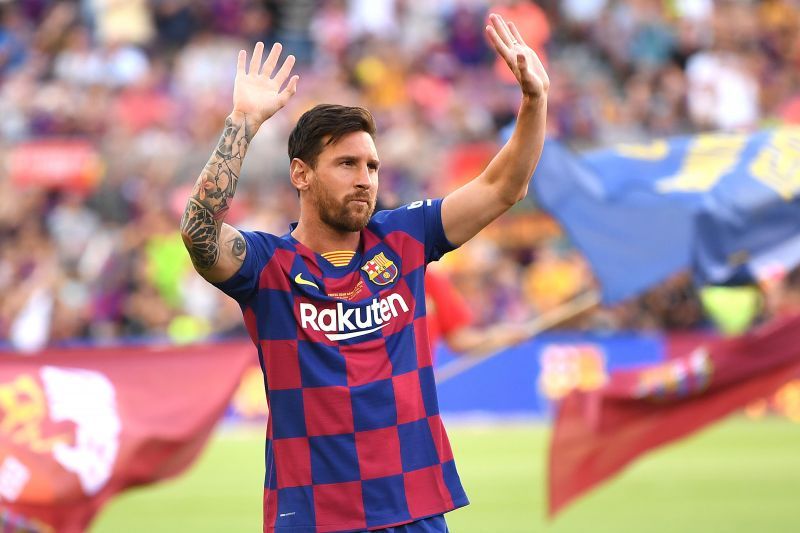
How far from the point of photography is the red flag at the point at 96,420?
8.17 metres

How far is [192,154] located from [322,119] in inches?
660

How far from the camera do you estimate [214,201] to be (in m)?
5.20

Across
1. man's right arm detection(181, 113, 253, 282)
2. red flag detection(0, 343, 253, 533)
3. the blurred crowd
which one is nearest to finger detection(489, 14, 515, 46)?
man's right arm detection(181, 113, 253, 282)

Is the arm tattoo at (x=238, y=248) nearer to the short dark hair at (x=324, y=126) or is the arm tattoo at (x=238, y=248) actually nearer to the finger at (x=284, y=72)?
the short dark hair at (x=324, y=126)

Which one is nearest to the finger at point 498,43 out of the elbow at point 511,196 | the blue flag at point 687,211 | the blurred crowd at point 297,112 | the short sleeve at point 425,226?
the elbow at point 511,196

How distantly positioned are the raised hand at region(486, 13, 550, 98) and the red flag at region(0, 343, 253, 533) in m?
4.12

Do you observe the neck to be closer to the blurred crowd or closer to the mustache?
the mustache

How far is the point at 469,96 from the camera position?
23.9m

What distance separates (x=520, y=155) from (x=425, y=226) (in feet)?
1.52

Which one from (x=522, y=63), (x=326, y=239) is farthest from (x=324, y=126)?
(x=522, y=63)

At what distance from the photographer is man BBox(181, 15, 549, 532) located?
5.20 meters

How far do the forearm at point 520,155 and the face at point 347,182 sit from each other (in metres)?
0.44

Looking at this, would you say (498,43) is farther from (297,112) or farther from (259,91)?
(297,112)

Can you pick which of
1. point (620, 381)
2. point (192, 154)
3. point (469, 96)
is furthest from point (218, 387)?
point (469, 96)
